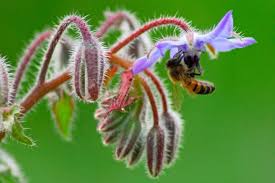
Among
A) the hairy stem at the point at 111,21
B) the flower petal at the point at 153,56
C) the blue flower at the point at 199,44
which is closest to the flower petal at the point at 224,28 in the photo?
the blue flower at the point at 199,44

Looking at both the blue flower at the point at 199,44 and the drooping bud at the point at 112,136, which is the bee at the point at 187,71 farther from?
the drooping bud at the point at 112,136

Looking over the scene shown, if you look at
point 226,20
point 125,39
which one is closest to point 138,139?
point 125,39

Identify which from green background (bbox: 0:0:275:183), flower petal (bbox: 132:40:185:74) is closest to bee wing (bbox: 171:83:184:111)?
flower petal (bbox: 132:40:185:74)

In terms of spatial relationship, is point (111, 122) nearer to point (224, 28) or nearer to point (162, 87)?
point (162, 87)

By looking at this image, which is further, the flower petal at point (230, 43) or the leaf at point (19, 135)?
the leaf at point (19, 135)

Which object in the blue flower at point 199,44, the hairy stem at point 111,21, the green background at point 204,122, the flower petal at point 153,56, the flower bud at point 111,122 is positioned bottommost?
the flower bud at point 111,122

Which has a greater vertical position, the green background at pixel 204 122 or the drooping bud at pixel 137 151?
the green background at pixel 204 122

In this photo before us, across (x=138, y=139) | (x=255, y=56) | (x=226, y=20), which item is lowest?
(x=138, y=139)

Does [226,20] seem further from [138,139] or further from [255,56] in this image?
[255,56]
